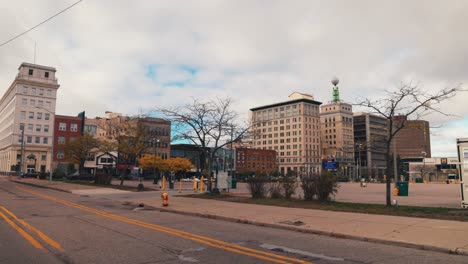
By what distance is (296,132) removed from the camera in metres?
172

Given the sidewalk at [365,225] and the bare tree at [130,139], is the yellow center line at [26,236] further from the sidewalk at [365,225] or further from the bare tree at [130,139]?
the bare tree at [130,139]

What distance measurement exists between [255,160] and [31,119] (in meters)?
86.8

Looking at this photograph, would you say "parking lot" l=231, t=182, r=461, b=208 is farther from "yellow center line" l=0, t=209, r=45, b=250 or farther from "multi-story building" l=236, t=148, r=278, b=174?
"multi-story building" l=236, t=148, r=278, b=174

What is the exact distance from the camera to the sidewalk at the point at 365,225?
8.96m

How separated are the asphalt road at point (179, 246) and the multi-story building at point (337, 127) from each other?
144 meters

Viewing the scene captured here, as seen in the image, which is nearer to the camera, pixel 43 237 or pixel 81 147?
pixel 43 237

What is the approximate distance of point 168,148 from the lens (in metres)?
109

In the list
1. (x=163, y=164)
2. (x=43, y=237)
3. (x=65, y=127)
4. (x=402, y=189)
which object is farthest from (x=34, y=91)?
(x=43, y=237)

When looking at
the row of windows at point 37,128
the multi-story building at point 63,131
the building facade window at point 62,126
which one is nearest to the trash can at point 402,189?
the multi-story building at point 63,131

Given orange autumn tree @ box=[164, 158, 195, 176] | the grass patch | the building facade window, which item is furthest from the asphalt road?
the building facade window

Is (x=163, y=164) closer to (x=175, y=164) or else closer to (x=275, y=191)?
(x=175, y=164)

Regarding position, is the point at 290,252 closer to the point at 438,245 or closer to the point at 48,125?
the point at 438,245

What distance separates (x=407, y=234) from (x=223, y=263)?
582 cm

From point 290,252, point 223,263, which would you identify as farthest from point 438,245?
point 223,263
